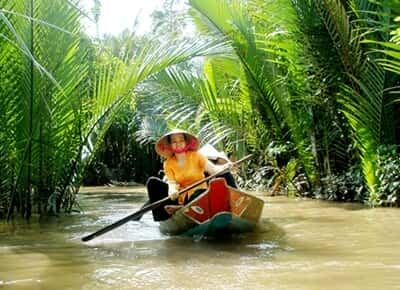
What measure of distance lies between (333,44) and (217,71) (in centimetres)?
317

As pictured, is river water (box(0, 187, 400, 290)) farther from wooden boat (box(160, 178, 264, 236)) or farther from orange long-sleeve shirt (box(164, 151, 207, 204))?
orange long-sleeve shirt (box(164, 151, 207, 204))

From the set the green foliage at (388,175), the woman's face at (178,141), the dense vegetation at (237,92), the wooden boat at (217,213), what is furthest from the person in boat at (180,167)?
the green foliage at (388,175)

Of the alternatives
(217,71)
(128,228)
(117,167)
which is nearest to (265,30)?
(217,71)

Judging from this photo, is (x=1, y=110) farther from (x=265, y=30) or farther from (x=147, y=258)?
(x=265, y=30)

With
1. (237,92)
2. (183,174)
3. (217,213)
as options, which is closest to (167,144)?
(183,174)

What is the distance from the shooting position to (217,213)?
5363mm

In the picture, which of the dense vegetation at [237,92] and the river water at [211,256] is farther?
the dense vegetation at [237,92]

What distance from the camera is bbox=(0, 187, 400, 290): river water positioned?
367cm

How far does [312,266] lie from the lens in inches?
160

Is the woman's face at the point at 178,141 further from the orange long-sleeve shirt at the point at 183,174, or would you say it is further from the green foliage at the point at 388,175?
the green foliage at the point at 388,175

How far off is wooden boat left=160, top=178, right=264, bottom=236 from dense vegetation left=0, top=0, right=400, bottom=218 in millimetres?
1592

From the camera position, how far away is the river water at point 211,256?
3.67m

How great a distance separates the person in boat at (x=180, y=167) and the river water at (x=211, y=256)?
0.41 metres

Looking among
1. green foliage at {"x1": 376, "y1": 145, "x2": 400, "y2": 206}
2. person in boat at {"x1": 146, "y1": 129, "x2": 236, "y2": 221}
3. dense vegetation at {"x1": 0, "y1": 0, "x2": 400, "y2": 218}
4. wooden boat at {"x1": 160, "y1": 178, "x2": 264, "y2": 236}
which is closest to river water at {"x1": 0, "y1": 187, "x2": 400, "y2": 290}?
wooden boat at {"x1": 160, "y1": 178, "x2": 264, "y2": 236}
